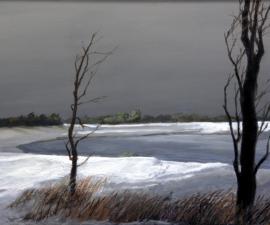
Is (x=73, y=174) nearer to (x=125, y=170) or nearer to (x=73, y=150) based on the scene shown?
(x=73, y=150)

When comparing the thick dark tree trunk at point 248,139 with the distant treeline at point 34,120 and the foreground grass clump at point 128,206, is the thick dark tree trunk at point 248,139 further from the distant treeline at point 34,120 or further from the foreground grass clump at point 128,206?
the distant treeline at point 34,120

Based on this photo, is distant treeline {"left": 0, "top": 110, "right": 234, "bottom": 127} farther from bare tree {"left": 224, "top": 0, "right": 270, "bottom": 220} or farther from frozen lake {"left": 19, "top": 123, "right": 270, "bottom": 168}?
bare tree {"left": 224, "top": 0, "right": 270, "bottom": 220}

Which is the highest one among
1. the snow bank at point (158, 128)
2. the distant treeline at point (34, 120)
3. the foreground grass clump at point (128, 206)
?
the distant treeline at point (34, 120)

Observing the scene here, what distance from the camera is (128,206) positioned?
3209 mm

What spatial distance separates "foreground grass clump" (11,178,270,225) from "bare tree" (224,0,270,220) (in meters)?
0.09

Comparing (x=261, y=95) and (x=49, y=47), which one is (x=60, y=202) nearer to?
(x=49, y=47)

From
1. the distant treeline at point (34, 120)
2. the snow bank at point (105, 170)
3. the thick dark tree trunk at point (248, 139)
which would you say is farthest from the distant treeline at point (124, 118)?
the thick dark tree trunk at point (248, 139)

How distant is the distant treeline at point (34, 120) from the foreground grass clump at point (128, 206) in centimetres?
38

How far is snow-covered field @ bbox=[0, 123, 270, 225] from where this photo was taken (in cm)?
328

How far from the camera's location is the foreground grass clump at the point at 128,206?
10.2 ft

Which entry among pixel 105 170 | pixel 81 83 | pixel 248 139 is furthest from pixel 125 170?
pixel 248 139

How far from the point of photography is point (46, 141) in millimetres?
3666

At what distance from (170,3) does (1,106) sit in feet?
3.60

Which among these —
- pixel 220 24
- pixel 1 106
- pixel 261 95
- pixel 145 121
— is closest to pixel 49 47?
pixel 1 106
